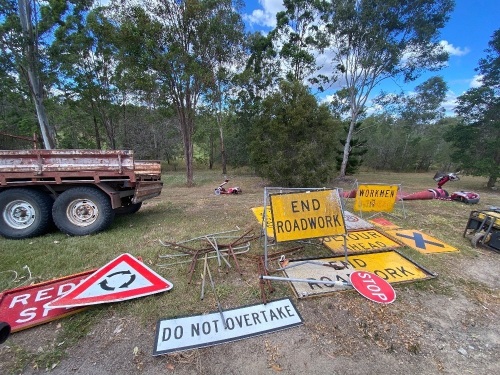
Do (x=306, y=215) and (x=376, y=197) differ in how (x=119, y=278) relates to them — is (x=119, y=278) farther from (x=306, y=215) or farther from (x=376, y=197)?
(x=376, y=197)

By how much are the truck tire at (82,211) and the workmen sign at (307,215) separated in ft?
10.7

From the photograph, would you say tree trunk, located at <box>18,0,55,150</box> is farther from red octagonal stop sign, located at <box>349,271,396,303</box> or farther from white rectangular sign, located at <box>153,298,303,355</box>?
red octagonal stop sign, located at <box>349,271,396,303</box>

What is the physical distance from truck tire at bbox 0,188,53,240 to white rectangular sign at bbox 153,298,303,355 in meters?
3.59

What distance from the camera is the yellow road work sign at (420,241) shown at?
3.88 m

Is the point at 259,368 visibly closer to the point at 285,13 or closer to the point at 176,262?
the point at 176,262

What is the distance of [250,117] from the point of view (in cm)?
1555

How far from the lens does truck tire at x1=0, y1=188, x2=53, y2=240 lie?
392 cm

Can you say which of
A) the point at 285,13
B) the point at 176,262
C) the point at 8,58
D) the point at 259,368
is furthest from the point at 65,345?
the point at 285,13

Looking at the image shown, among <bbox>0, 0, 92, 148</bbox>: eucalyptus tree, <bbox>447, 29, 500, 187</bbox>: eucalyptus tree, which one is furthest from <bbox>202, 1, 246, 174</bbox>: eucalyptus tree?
<bbox>447, 29, 500, 187</bbox>: eucalyptus tree

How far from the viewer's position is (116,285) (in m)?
2.49

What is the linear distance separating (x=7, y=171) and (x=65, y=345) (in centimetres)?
358

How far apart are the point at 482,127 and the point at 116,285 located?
20813mm

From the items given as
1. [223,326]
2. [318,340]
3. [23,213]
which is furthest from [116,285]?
[23,213]

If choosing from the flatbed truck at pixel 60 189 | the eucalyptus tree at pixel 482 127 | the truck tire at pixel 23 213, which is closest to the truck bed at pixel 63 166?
the flatbed truck at pixel 60 189
